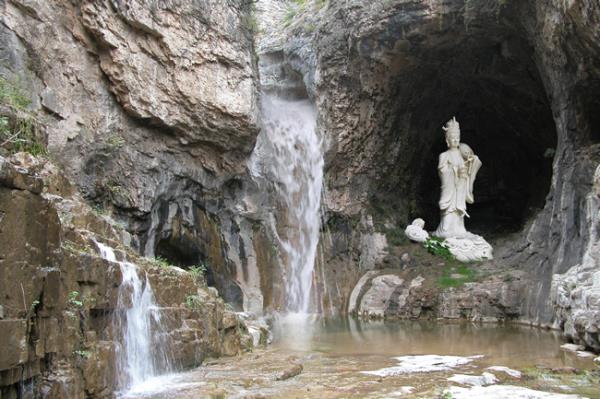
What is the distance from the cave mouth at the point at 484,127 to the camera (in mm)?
18625

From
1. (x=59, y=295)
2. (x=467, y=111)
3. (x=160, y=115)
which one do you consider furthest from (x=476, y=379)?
(x=467, y=111)

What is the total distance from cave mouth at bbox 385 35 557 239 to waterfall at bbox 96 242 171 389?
13493mm

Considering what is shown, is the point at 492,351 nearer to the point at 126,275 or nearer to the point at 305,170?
the point at 126,275

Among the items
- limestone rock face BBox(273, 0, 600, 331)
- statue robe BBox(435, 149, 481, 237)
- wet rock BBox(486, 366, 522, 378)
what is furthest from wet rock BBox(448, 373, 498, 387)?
statue robe BBox(435, 149, 481, 237)

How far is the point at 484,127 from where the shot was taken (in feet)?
75.0

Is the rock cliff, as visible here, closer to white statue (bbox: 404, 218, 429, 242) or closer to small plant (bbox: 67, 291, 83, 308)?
white statue (bbox: 404, 218, 429, 242)

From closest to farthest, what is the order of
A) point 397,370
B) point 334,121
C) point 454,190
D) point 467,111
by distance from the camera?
point 397,370 < point 334,121 < point 454,190 < point 467,111

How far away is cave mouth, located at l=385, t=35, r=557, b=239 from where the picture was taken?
18.6m

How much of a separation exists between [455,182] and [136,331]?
47.6ft

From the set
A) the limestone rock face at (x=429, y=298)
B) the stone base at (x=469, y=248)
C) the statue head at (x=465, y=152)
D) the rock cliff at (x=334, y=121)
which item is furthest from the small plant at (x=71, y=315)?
the statue head at (x=465, y=152)

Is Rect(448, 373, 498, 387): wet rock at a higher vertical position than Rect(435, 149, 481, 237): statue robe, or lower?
lower

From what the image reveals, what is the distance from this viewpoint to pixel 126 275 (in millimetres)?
7039

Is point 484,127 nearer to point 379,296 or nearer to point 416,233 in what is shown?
point 416,233

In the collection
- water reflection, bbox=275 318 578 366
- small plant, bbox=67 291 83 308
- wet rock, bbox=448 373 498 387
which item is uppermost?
small plant, bbox=67 291 83 308
